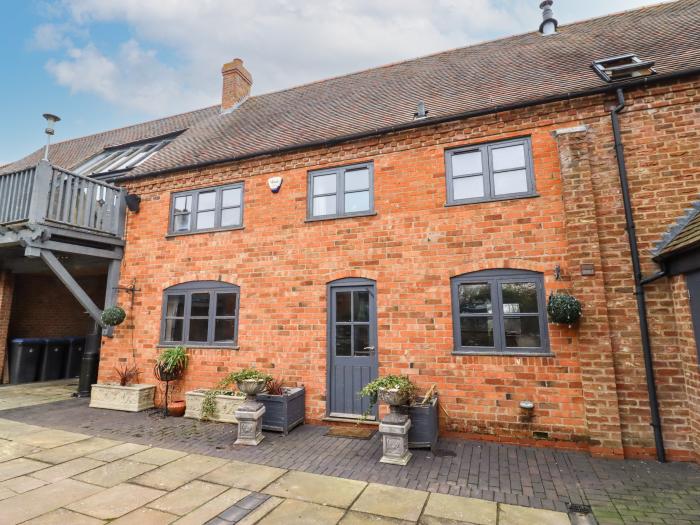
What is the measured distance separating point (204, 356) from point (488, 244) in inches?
234

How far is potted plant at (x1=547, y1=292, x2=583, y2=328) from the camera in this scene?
4953mm

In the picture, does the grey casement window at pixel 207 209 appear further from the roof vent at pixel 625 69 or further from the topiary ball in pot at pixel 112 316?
the roof vent at pixel 625 69

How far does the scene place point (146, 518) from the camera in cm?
334

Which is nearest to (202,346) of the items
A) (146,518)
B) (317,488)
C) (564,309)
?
(146,518)

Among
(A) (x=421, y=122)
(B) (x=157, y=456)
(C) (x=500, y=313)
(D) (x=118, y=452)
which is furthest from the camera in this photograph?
(A) (x=421, y=122)

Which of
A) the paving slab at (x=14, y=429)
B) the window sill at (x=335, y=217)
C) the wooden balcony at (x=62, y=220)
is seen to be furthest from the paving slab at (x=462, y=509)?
the wooden balcony at (x=62, y=220)

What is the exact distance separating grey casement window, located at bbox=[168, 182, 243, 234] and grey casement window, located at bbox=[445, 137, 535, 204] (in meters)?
4.44

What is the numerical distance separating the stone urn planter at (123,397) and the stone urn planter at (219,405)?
1.23 m

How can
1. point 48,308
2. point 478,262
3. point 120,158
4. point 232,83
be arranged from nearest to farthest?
point 478,262 → point 120,158 → point 232,83 → point 48,308

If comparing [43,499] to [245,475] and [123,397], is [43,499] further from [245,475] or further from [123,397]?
[123,397]

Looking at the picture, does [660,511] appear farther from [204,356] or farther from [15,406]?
[15,406]

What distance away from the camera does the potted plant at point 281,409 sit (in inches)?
233

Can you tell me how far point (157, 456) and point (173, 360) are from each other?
2541 mm

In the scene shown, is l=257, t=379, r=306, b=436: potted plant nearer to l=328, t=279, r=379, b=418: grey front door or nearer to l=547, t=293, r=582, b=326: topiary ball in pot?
l=328, t=279, r=379, b=418: grey front door
